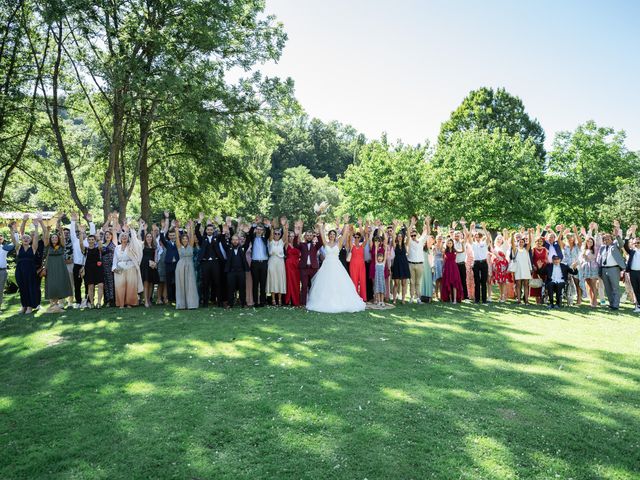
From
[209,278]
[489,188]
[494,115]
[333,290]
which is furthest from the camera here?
[494,115]

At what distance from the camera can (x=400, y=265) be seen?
13828 mm

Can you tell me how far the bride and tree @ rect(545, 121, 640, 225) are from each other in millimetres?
26545

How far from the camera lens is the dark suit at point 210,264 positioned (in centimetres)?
1272

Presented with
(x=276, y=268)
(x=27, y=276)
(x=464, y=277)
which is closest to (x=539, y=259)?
(x=464, y=277)

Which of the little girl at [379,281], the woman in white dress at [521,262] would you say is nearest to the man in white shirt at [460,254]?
the woman in white dress at [521,262]

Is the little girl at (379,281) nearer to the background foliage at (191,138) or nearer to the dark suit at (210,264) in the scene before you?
the dark suit at (210,264)

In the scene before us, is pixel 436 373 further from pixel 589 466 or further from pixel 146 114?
pixel 146 114

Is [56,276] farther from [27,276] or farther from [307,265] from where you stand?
[307,265]

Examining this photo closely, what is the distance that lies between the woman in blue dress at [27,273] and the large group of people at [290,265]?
1.0 inches

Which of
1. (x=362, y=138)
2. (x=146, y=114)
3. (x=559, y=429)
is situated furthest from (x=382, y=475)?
(x=362, y=138)

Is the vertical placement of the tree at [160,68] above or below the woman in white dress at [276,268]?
above

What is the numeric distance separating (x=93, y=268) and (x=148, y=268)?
1.41 m

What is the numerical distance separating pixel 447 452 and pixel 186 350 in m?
4.96

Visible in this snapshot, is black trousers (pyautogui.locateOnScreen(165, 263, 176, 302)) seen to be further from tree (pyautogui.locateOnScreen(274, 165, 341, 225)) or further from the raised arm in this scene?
tree (pyautogui.locateOnScreen(274, 165, 341, 225))
